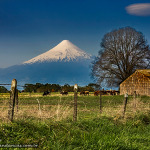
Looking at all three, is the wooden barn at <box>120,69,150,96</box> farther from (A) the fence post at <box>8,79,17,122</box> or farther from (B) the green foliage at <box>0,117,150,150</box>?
(A) the fence post at <box>8,79,17,122</box>

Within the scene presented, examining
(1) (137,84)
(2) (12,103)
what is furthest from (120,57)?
(2) (12,103)

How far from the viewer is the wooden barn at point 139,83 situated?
41875mm

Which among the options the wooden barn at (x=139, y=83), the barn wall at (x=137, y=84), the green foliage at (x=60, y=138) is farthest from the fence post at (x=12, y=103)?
the barn wall at (x=137, y=84)

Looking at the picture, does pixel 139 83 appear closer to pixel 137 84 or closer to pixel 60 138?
pixel 137 84

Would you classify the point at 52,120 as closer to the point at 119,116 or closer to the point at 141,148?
the point at 141,148

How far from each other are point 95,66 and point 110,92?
20.9 ft

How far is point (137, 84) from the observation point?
4325 centimetres

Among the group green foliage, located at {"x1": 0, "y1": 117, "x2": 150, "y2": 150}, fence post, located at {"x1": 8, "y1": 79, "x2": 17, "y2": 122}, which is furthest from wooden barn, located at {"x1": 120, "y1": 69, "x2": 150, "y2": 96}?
fence post, located at {"x1": 8, "y1": 79, "x2": 17, "y2": 122}

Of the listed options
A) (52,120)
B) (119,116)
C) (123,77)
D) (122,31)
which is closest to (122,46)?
(122,31)

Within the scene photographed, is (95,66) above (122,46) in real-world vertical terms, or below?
below

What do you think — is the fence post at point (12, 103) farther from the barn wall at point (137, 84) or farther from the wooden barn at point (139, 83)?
the barn wall at point (137, 84)

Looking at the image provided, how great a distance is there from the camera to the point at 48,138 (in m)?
7.09

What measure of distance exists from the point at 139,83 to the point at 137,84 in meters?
0.44

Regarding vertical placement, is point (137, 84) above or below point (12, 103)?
above
